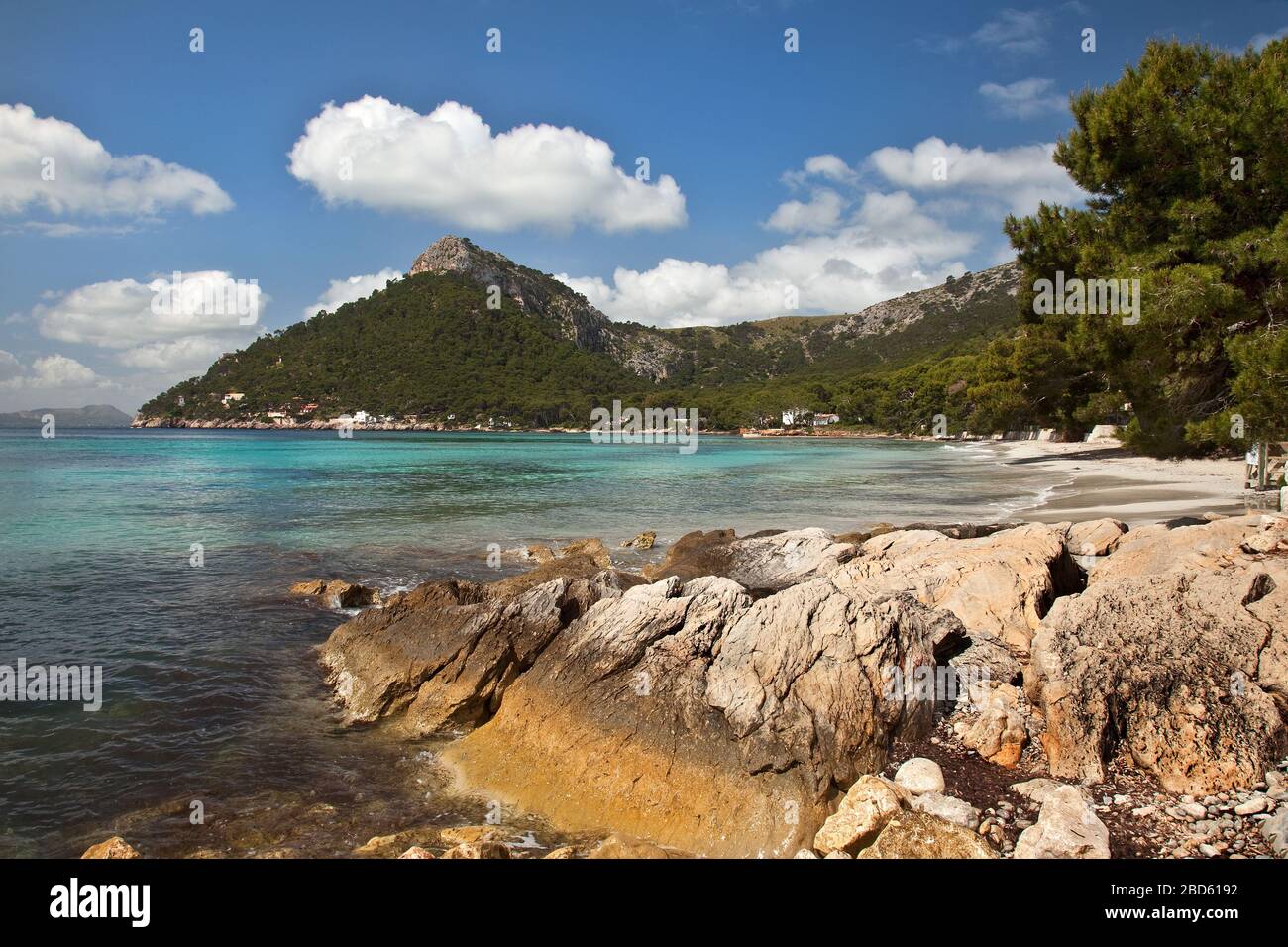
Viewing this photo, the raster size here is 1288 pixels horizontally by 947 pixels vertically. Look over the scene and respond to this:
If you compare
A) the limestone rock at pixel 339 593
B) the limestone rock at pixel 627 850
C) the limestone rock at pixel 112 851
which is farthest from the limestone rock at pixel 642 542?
the limestone rock at pixel 112 851

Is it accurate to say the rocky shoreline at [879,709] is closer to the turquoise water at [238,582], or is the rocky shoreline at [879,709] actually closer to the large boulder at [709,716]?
the large boulder at [709,716]

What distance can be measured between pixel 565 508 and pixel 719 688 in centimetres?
2390

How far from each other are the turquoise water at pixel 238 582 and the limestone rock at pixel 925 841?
4389mm

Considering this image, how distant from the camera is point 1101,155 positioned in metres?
15.0

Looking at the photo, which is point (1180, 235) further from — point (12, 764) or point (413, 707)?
point (12, 764)

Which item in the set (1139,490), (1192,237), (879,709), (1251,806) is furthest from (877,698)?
(1139,490)

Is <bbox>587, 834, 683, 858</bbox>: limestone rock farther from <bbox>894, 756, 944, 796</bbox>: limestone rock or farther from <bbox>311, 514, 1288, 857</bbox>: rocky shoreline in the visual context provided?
<bbox>894, 756, 944, 796</bbox>: limestone rock

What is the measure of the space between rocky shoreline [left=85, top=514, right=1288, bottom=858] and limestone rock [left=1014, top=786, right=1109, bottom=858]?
0.7 inches

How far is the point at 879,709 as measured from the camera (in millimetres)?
6828

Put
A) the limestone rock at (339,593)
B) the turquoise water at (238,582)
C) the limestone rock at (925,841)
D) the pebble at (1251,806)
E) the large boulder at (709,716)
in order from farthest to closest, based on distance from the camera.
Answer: the limestone rock at (339,593), the turquoise water at (238,582), the large boulder at (709,716), the pebble at (1251,806), the limestone rock at (925,841)

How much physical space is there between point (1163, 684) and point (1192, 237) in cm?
1122

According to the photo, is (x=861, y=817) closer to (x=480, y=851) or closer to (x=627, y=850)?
(x=627, y=850)

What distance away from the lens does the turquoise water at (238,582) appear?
7449mm
